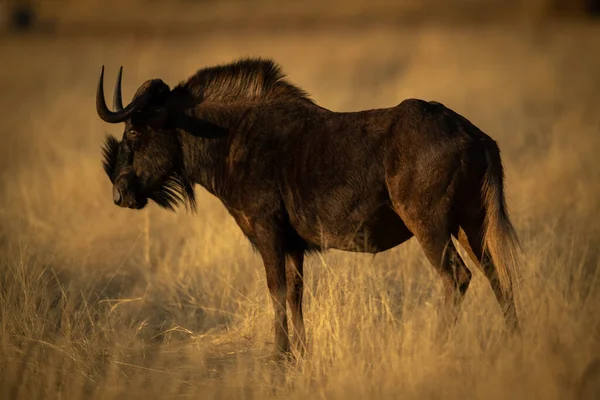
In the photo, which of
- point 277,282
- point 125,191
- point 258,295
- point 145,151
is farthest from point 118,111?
point 258,295

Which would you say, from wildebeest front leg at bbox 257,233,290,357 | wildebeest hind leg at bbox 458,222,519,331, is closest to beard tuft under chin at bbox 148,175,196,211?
wildebeest front leg at bbox 257,233,290,357

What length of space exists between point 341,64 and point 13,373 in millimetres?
18416

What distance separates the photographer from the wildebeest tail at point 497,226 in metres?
5.44

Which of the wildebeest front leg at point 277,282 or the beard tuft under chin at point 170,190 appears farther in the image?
the beard tuft under chin at point 170,190

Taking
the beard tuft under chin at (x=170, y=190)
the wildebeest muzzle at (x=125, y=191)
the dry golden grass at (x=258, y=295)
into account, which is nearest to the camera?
the dry golden grass at (x=258, y=295)

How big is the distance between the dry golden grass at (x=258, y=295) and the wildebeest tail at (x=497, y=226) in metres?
0.27

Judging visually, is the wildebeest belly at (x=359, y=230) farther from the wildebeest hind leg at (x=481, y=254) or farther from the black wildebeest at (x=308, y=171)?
the wildebeest hind leg at (x=481, y=254)

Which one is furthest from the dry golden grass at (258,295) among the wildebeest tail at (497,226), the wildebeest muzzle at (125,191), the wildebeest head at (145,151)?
the wildebeest head at (145,151)

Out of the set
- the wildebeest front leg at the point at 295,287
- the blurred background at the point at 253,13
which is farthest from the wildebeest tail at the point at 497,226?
the blurred background at the point at 253,13

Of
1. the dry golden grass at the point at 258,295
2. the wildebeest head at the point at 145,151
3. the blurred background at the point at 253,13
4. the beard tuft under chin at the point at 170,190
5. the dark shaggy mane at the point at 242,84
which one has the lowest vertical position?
the dry golden grass at the point at 258,295

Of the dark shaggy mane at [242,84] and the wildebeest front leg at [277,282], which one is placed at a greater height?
the dark shaggy mane at [242,84]

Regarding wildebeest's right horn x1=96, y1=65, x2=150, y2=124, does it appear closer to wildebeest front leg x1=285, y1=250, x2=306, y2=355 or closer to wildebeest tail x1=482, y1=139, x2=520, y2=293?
wildebeest front leg x1=285, y1=250, x2=306, y2=355

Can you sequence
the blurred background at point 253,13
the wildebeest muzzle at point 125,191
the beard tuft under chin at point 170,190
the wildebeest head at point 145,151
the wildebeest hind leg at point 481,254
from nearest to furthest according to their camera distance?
the wildebeest hind leg at point 481,254, the wildebeest head at point 145,151, the wildebeest muzzle at point 125,191, the beard tuft under chin at point 170,190, the blurred background at point 253,13

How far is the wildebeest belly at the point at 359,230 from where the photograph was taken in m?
5.69
